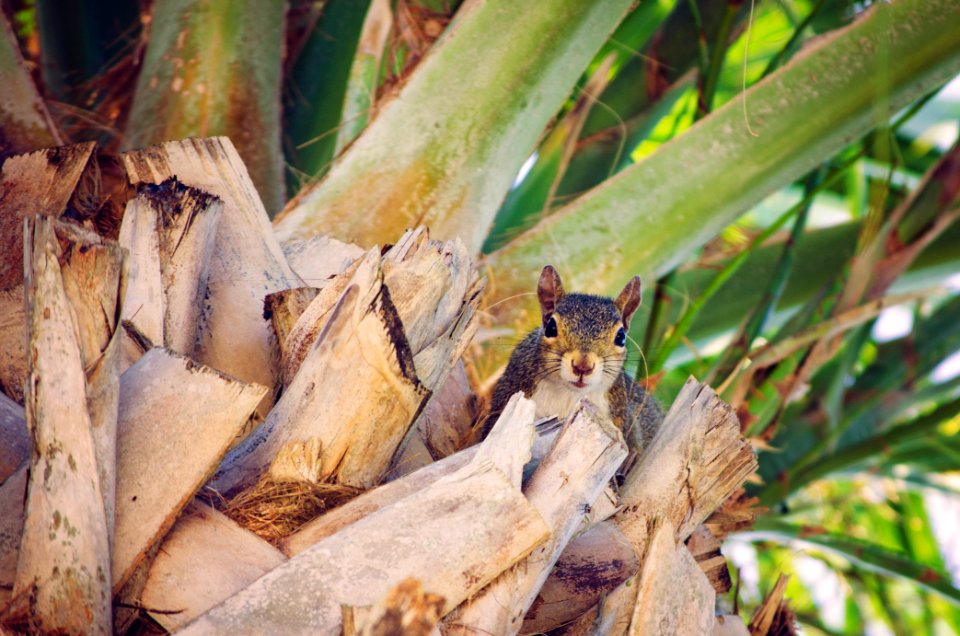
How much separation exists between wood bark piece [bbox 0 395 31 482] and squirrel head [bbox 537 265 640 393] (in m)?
1.39

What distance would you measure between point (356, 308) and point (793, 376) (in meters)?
1.49

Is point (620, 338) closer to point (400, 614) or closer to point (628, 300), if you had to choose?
point (628, 300)

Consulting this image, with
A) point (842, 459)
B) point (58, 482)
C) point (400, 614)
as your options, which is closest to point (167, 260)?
point (58, 482)

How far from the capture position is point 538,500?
1.51m

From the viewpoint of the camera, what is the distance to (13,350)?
5.74 ft

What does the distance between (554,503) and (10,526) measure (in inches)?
29.6

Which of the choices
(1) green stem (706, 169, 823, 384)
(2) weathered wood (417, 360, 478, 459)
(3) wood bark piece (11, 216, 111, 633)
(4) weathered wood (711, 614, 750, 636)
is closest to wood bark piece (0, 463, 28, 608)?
(3) wood bark piece (11, 216, 111, 633)

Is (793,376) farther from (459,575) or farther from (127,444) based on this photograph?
(127,444)

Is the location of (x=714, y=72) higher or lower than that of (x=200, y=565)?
higher

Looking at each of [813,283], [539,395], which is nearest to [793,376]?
[813,283]

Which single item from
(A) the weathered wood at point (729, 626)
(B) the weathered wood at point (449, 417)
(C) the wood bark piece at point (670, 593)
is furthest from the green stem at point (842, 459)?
(C) the wood bark piece at point (670, 593)

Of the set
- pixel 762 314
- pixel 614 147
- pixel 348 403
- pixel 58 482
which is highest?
pixel 614 147

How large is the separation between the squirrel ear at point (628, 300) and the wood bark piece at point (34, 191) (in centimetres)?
123

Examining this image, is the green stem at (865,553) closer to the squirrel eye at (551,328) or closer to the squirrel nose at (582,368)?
the squirrel nose at (582,368)
